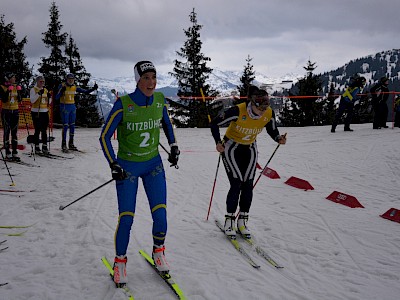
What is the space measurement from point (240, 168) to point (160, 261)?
180 cm

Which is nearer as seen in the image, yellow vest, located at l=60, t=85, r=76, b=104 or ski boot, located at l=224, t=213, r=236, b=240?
ski boot, located at l=224, t=213, r=236, b=240

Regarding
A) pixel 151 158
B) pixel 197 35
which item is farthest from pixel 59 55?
pixel 151 158

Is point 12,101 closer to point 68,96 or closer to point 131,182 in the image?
point 68,96

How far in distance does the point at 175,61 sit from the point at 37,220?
28311mm

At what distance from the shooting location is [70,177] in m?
8.87

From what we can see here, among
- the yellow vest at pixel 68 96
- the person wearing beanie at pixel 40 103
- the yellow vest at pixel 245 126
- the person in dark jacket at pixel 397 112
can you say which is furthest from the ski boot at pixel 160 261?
the person in dark jacket at pixel 397 112

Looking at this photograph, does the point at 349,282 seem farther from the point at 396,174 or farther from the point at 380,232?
the point at 396,174

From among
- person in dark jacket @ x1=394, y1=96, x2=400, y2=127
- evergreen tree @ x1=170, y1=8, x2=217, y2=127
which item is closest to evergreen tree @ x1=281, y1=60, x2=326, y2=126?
evergreen tree @ x1=170, y1=8, x2=217, y2=127

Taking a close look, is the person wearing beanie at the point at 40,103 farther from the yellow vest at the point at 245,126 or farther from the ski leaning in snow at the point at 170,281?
the ski leaning in snow at the point at 170,281

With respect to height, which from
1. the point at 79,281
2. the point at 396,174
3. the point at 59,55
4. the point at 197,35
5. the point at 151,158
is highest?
the point at 197,35

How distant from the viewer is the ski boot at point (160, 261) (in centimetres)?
389

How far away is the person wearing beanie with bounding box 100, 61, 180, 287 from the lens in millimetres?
3602

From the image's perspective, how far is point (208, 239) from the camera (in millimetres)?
5227

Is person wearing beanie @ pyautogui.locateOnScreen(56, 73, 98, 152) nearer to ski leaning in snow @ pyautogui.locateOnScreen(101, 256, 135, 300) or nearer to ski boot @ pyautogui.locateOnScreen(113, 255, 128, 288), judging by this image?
ski leaning in snow @ pyautogui.locateOnScreen(101, 256, 135, 300)
